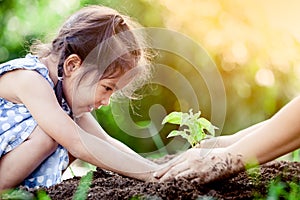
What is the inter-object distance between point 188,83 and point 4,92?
6.84ft

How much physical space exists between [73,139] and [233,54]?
7.90 feet

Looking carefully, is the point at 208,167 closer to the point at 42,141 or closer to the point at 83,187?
the point at 83,187

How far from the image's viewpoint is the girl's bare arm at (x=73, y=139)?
2.41 metres

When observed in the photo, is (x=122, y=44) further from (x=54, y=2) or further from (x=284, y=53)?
(x=54, y=2)

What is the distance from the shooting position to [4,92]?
269cm

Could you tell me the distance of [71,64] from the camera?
274 centimetres

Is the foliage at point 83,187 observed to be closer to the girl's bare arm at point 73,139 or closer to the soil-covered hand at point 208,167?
the girl's bare arm at point 73,139

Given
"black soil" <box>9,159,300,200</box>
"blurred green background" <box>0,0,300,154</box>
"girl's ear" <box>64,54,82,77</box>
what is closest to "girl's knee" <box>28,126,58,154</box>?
"black soil" <box>9,159,300,200</box>

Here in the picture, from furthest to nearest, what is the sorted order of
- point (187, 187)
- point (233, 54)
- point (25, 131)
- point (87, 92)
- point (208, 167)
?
point (233, 54) < point (87, 92) < point (25, 131) < point (208, 167) < point (187, 187)

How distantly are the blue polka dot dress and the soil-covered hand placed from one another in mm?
632

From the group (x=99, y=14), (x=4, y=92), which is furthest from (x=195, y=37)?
(x=4, y=92)

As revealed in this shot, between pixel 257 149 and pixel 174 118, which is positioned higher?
pixel 257 149

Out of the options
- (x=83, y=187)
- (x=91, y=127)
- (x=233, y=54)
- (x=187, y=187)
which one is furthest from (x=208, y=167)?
(x=233, y=54)

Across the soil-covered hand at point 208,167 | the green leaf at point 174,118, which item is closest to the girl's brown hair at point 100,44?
the green leaf at point 174,118
